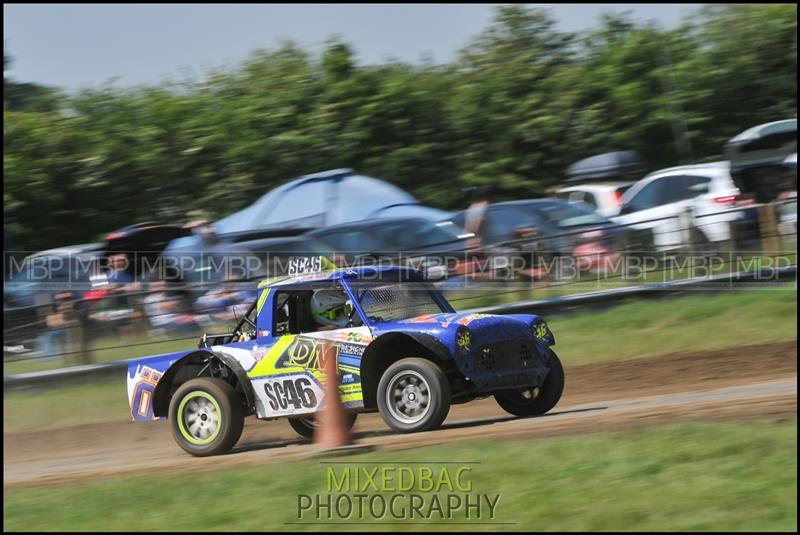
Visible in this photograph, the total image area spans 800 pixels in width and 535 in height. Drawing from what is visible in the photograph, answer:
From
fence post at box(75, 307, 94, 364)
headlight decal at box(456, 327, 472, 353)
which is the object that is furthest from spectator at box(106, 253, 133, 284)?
headlight decal at box(456, 327, 472, 353)

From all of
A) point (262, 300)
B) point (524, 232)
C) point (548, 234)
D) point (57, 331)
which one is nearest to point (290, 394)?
point (262, 300)

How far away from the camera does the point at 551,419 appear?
8969 millimetres

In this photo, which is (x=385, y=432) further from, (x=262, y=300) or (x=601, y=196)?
(x=601, y=196)

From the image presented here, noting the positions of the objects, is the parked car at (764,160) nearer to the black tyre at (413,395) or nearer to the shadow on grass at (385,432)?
the shadow on grass at (385,432)

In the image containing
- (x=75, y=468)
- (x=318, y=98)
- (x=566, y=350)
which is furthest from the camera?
(x=318, y=98)

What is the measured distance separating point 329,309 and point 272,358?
2.15 ft

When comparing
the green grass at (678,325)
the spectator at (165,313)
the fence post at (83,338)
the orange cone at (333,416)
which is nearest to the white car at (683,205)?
the green grass at (678,325)

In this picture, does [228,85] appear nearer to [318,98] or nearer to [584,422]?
[318,98]

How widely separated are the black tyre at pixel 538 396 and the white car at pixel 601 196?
311 inches

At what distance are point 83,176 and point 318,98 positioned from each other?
4.98 meters

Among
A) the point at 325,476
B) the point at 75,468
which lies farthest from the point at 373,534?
the point at 75,468

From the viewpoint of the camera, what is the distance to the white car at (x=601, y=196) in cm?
1745

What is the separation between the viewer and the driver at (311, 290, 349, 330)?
925 centimetres

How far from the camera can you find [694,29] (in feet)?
81.6
